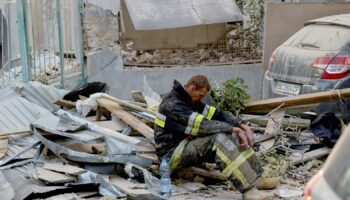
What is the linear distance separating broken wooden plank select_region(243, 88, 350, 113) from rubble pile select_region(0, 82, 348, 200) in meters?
0.02

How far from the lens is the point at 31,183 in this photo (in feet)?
21.8

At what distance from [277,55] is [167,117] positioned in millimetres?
3299

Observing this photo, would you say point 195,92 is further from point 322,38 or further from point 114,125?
point 322,38

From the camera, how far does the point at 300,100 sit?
8391 mm

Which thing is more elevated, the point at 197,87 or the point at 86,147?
the point at 197,87

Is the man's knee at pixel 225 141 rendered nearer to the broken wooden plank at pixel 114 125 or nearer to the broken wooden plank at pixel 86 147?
A: the broken wooden plank at pixel 86 147

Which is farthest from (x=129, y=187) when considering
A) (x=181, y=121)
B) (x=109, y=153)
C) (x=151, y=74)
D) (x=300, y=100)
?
(x=151, y=74)

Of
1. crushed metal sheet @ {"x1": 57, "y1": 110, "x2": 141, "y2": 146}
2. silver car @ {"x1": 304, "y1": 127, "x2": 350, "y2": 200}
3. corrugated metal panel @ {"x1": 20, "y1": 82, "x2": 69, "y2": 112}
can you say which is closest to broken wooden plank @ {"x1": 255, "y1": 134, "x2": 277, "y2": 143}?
crushed metal sheet @ {"x1": 57, "y1": 110, "x2": 141, "y2": 146}

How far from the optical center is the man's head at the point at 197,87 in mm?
6620

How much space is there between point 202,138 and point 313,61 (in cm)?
288

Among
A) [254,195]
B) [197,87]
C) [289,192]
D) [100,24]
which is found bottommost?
[289,192]

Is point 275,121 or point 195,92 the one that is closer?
point 195,92

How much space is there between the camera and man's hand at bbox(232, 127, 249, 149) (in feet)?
21.6

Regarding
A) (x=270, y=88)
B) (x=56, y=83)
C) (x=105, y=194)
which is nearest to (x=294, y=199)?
(x=105, y=194)
